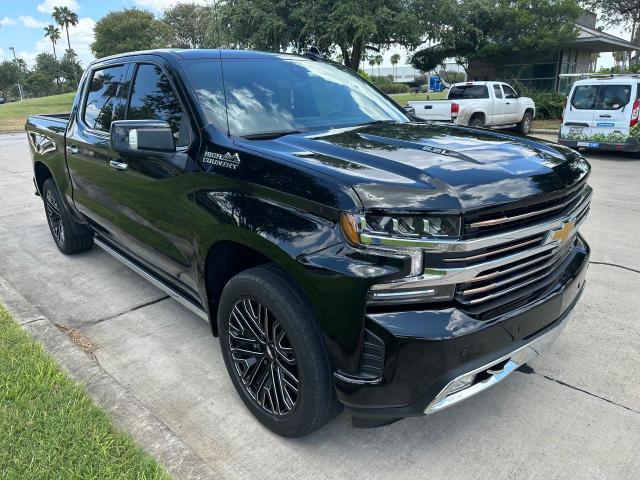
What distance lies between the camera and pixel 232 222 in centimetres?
249

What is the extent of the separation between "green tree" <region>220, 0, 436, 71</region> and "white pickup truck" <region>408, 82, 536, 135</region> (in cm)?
614

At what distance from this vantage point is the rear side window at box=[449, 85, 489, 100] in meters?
15.9

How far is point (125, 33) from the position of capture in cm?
5138

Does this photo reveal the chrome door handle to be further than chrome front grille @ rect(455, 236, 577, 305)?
Yes

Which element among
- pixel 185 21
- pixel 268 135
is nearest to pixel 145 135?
pixel 268 135

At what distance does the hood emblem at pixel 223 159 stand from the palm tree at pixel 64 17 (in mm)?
88070

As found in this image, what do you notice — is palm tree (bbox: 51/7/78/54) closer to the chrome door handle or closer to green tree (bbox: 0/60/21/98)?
green tree (bbox: 0/60/21/98)

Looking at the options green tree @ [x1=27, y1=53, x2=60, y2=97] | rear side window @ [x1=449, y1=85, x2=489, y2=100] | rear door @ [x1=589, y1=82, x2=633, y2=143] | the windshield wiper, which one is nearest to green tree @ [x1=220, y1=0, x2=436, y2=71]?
rear side window @ [x1=449, y1=85, x2=489, y2=100]

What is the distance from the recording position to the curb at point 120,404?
7.73ft

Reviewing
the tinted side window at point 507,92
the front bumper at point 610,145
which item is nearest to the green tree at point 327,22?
the tinted side window at point 507,92

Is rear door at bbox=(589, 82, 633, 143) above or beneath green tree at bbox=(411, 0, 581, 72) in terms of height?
beneath

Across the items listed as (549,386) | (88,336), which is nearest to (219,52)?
(88,336)

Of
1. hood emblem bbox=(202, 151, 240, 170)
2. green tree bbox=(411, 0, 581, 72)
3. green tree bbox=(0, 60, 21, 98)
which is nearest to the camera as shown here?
hood emblem bbox=(202, 151, 240, 170)

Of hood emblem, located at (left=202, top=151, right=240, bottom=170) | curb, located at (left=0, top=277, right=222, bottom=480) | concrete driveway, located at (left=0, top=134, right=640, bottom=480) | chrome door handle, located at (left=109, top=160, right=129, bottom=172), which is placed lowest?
concrete driveway, located at (left=0, top=134, right=640, bottom=480)
